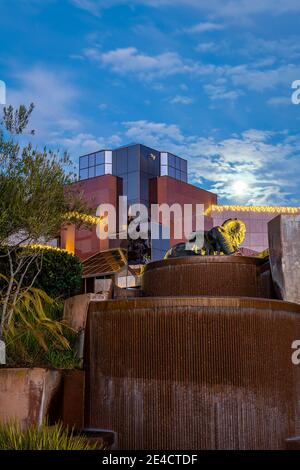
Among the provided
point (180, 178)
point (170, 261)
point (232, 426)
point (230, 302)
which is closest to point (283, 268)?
point (170, 261)

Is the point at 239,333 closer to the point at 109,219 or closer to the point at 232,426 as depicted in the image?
the point at 232,426

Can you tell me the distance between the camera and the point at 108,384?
339 inches

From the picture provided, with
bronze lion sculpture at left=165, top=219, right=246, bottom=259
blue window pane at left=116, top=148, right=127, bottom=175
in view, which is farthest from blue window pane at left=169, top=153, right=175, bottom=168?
bronze lion sculpture at left=165, top=219, right=246, bottom=259

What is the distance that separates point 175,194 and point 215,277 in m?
36.7

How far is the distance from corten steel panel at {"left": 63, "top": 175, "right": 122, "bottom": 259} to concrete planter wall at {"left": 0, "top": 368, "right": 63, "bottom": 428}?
1364 inches

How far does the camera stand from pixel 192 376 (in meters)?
8.30

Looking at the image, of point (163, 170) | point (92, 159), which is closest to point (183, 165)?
point (163, 170)

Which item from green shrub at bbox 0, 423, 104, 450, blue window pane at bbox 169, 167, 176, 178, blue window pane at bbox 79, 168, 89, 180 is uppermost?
blue window pane at bbox 169, 167, 176, 178

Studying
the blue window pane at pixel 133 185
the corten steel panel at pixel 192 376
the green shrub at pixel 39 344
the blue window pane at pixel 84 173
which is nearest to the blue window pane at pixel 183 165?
the blue window pane at pixel 133 185

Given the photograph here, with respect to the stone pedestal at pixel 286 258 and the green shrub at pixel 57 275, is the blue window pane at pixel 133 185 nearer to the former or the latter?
the green shrub at pixel 57 275

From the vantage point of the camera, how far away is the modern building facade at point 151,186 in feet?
157

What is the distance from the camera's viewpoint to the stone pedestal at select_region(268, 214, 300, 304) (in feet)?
37.0

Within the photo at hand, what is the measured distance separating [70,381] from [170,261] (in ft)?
13.7

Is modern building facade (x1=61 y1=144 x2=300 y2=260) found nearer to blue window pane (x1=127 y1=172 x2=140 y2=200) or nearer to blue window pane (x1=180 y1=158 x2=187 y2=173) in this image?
blue window pane (x1=127 y1=172 x2=140 y2=200)
